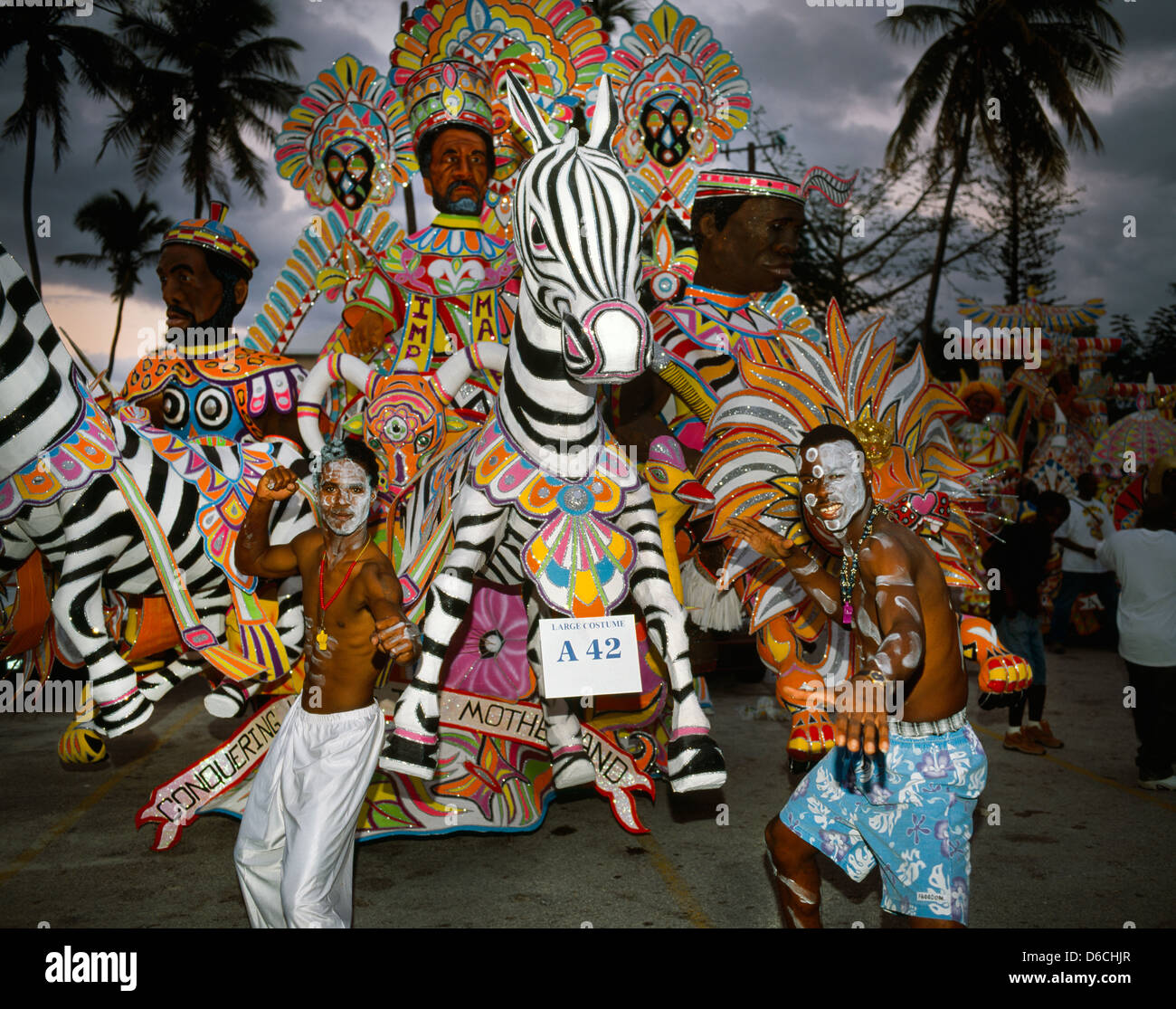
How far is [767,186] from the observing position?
536 centimetres

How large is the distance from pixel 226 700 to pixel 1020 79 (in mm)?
16729

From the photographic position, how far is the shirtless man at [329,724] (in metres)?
2.99

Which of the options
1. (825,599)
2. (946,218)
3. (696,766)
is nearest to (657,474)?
(825,599)

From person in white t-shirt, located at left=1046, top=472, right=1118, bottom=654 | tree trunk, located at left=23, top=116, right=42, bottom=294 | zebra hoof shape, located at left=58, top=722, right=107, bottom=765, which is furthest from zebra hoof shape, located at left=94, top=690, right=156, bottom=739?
tree trunk, located at left=23, top=116, right=42, bottom=294

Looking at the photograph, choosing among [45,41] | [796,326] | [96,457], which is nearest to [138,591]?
[96,457]

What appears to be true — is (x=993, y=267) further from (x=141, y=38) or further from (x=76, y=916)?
(x=76, y=916)

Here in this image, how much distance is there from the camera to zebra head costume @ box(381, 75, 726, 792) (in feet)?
11.1

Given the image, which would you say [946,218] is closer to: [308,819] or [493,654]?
[493,654]

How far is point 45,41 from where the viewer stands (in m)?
16.5

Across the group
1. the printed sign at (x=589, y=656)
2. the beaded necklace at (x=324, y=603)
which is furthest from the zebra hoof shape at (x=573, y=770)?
the beaded necklace at (x=324, y=603)

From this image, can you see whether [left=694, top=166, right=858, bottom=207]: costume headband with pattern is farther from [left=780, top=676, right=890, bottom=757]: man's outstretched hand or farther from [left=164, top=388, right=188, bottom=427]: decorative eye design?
[left=780, top=676, right=890, bottom=757]: man's outstretched hand

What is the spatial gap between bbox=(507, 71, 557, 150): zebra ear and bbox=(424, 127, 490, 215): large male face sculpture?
1588 millimetres

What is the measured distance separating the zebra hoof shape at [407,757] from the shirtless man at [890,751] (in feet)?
4.01
